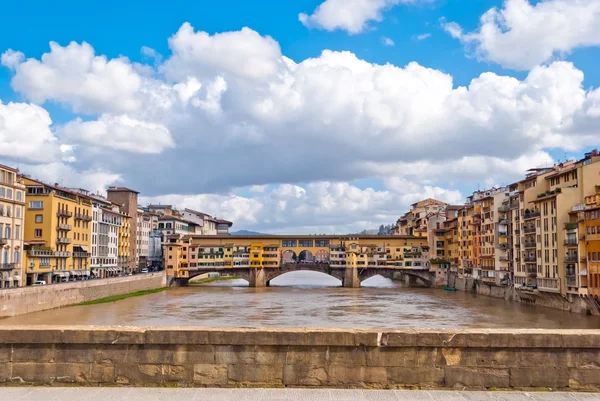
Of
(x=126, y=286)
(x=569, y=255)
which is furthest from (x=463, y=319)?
(x=126, y=286)

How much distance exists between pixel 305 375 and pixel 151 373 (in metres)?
2.08

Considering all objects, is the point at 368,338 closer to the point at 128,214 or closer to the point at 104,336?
the point at 104,336

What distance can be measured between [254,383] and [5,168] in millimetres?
59077

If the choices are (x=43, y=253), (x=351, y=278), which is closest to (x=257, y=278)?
(x=351, y=278)

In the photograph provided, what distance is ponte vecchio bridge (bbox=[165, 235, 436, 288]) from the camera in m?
104

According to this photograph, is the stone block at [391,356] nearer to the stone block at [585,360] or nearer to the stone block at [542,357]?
the stone block at [542,357]

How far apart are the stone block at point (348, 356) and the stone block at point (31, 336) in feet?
12.2

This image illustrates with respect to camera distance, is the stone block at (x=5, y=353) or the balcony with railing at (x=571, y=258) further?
the balcony with railing at (x=571, y=258)

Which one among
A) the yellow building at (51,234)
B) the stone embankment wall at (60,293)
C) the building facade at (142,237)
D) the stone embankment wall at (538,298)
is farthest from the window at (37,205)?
the stone embankment wall at (538,298)

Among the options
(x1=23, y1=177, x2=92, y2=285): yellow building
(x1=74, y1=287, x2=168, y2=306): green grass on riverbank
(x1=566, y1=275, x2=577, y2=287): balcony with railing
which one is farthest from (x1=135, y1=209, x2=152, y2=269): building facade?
(x1=566, y1=275, x2=577, y2=287): balcony with railing

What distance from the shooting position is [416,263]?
108m

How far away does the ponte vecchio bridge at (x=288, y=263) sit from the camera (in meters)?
104

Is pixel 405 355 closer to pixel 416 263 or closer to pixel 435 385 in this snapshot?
pixel 435 385

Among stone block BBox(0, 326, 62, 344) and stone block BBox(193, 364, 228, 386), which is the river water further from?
stone block BBox(0, 326, 62, 344)
